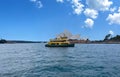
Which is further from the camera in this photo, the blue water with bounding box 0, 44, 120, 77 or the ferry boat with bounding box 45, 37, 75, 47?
the ferry boat with bounding box 45, 37, 75, 47

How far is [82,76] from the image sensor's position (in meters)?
32.9

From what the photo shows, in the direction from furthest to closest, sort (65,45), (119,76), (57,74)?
(65,45) < (57,74) < (119,76)

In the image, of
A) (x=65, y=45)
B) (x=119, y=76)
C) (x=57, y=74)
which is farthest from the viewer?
(x=65, y=45)

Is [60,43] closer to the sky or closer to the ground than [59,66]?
closer to the sky

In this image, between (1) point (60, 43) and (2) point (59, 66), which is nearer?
(2) point (59, 66)

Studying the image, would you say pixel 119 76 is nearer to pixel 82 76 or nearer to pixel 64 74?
pixel 82 76

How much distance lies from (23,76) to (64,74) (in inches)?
217

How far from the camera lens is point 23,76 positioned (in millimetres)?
33062

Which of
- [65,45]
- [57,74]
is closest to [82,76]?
[57,74]

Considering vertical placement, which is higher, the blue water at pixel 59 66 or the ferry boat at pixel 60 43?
the ferry boat at pixel 60 43

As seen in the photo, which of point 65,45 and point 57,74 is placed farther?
point 65,45

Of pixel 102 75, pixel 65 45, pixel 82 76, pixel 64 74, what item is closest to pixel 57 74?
pixel 64 74

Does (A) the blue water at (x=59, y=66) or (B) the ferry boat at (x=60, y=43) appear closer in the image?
(A) the blue water at (x=59, y=66)

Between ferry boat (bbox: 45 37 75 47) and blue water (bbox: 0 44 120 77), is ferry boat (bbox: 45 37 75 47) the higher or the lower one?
the higher one
